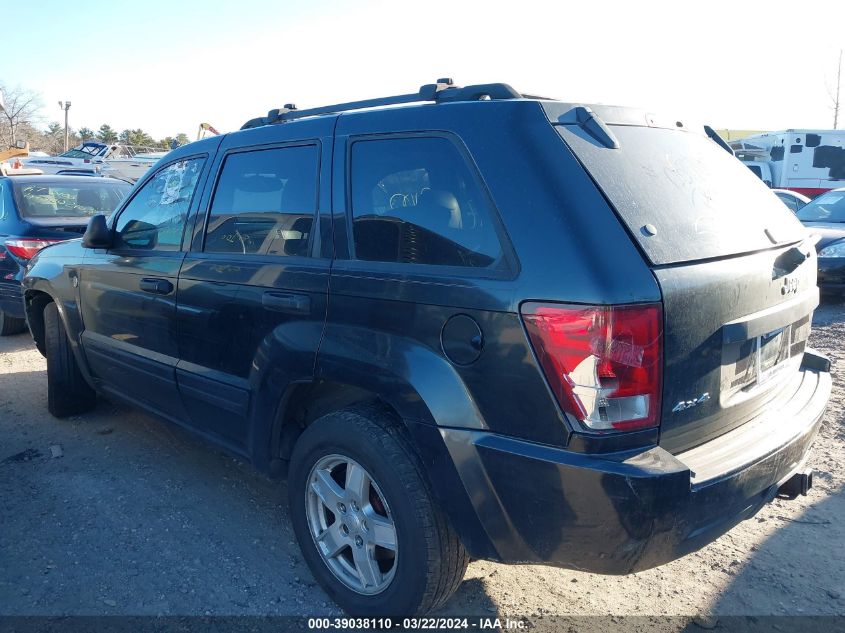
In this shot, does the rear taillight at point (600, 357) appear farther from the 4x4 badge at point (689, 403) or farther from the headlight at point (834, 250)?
the headlight at point (834, 250)

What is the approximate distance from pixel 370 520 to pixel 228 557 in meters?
1.00

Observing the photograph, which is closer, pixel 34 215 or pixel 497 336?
pixel 497 336

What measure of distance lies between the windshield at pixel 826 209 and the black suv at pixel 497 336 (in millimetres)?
8471

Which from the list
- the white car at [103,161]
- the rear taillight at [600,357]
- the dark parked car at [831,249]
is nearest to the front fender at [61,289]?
the rear taillight at [600,357]

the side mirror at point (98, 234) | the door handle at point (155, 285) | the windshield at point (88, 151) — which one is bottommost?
the door handle at point (155, 285)

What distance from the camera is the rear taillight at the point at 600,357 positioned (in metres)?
2.04

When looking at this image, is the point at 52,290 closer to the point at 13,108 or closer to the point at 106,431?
the point at 106,431

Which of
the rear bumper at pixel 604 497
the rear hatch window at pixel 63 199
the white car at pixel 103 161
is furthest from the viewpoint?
the white car at pixel 103 161

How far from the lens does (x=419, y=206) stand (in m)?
2.55

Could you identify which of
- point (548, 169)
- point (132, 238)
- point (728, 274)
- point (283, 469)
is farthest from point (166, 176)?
point (728, 274)

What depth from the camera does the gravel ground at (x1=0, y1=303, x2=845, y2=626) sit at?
2.90 metres

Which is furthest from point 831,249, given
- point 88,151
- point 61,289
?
point 88,151

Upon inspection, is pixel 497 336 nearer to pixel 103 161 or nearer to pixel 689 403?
pixel 689 403

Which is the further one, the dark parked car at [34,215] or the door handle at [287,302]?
the dark parked car at [34,215]
